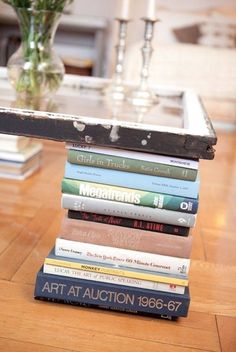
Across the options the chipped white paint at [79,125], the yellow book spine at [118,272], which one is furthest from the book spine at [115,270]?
the chipped white paint at [79,125]

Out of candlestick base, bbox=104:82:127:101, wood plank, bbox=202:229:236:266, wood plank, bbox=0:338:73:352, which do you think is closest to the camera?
wood plank, bbox=0:338:73:352

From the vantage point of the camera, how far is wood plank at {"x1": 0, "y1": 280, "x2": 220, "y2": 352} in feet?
2.23

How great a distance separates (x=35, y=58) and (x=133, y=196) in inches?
16.3

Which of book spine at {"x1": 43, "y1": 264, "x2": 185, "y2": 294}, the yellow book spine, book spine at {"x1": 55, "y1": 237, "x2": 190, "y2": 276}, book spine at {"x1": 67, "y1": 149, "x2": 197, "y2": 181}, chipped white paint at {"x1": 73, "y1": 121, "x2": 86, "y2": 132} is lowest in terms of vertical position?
book spine at {"x1": 43, "y1": 264, "x2": 185, "y2": 294}

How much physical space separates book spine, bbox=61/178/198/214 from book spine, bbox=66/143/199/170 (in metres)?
0.05

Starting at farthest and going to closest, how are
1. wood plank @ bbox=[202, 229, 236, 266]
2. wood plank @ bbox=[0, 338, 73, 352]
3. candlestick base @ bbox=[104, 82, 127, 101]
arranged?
1. candlestick base @ bbox=[104, 82, 127, 101]
2. wood plank @ bbox=[202, 229, 236, 266]
3. wood plank @ bbox=[0, 338, 73, 352]

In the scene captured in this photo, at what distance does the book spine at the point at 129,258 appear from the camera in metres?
0.75

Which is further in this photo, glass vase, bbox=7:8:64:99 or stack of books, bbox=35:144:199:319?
glass vase, bbox=7:8:64:99

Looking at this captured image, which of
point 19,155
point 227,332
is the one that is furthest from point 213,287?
point 19,155

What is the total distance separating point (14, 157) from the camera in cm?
138

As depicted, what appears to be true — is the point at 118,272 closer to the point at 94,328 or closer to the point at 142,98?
the point at 94,328

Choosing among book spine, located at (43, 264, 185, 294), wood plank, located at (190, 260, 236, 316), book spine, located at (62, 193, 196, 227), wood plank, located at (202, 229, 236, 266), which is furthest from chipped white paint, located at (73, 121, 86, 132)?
wood plank, located at (202, 229, 236, 266)

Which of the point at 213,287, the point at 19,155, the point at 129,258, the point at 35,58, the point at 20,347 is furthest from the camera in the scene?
the point at 19,155

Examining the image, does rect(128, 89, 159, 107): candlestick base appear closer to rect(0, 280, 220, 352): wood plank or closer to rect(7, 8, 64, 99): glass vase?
rect(7, 8, 64, 99): glass vase
